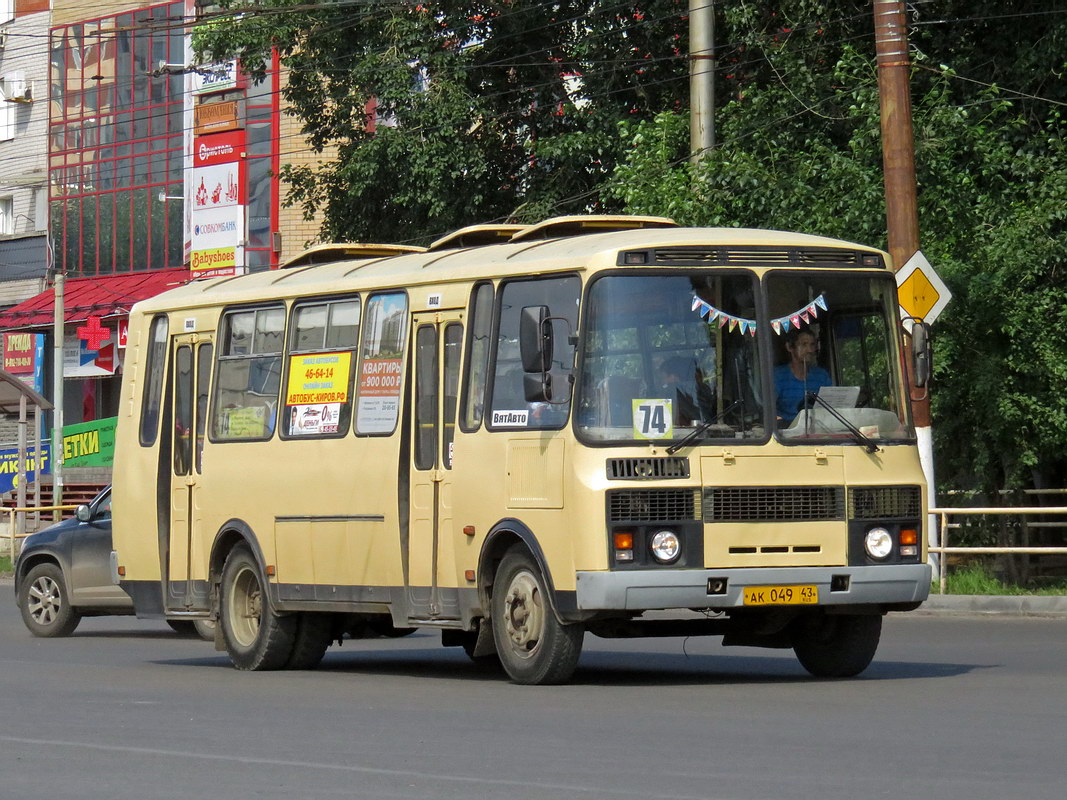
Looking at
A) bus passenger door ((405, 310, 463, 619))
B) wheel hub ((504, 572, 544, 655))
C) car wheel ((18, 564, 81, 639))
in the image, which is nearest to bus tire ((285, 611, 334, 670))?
bus passenger door ((405, 310, 463, 619))

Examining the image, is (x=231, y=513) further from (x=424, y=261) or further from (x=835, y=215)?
(x=835, y=215)

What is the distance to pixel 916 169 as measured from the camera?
23312mm

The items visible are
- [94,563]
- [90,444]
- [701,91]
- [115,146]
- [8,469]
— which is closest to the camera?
[94,563]

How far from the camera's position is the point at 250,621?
616 inches

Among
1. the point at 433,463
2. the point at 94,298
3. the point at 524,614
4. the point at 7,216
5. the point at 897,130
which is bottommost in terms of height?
the point at 524,614

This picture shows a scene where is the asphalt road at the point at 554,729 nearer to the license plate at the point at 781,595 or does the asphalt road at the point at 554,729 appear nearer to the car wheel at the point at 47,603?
the license plate at the point at 781,595

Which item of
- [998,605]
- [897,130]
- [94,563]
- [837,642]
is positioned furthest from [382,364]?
[897,130]

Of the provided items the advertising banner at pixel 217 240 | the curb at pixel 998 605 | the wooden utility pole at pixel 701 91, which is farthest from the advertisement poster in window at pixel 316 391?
the advertising banner at pixel 217 240

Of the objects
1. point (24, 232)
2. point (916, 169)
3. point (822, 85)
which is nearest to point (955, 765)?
point (916, 169)

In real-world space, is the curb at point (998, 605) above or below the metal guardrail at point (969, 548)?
below

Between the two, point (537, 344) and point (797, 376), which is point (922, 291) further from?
point (537, 344)

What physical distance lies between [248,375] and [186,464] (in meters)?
1.00

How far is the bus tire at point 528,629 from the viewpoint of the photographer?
41.7 ft

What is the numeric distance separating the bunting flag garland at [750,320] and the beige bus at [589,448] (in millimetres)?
12
